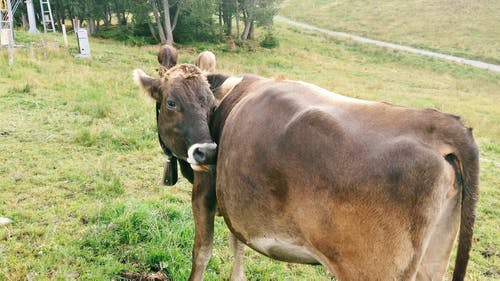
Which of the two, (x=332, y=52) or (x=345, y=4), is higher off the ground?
(x=345, y=4)

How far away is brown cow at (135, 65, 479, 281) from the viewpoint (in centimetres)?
197

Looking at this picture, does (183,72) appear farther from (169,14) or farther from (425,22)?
(425,22)

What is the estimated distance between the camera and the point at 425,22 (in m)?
46.3

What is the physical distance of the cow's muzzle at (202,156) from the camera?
307 centimetres

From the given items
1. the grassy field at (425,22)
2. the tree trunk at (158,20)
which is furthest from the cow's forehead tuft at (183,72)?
the grassy field at (425,22)

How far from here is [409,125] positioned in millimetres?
2068

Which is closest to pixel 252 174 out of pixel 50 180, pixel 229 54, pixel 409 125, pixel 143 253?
pixel 409 125

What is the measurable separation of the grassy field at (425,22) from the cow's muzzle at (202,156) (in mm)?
35675

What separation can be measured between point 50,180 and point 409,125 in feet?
17.9

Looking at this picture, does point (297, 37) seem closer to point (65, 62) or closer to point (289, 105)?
point (65, 62)

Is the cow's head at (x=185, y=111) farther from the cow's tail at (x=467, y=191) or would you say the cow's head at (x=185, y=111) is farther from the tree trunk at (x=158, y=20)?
the tree trunk at (x=158, y=20)

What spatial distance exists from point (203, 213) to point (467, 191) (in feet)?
6.57

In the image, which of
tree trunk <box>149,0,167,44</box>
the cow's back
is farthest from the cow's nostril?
tree trunk <box>149,0,167,44</box>

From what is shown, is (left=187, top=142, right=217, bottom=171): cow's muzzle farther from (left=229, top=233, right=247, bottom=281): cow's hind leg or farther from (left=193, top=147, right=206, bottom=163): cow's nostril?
(left=229, top=233, right=247, bottom=281): cow's hind leg
